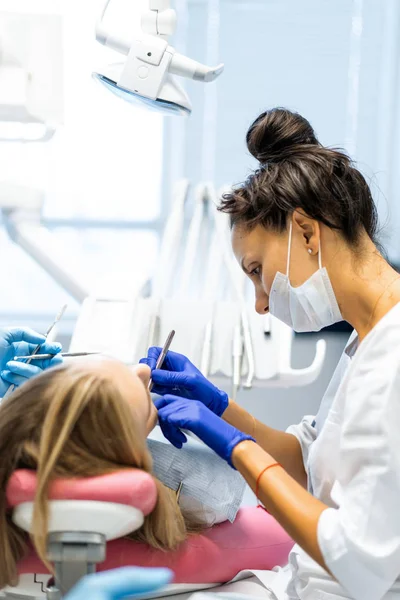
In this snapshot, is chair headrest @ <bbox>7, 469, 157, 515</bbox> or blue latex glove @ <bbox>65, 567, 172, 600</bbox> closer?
blue latex glove @ <bbox>65, 567, 172, 600</bbox>

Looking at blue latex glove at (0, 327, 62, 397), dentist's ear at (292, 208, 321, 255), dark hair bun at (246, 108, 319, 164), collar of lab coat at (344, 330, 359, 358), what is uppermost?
dark hair bun at (246, 108, 319, 164)

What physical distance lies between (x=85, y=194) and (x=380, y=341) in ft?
7.15

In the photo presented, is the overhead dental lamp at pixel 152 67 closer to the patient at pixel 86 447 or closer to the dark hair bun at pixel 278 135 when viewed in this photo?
the dark hair bun at pixel 278 135

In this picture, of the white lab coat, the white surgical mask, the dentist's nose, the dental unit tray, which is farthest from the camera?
the dental unit tray

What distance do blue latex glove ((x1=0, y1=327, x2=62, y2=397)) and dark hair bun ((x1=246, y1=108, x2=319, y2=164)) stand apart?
0.61 meters

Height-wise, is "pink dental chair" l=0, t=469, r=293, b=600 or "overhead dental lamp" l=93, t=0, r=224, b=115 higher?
"overhead dental lamp" l=93, t=0, r=224, b=115

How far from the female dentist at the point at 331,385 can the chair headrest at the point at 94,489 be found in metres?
0.28

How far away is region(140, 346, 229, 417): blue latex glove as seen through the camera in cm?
150

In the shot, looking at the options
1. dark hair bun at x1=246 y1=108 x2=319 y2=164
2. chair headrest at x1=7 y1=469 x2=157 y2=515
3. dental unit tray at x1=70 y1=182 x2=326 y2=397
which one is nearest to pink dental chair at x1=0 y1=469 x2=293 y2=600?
chair headrest at x1=7 y1=469 x2=157 y2=515

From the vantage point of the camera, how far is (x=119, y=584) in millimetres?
870

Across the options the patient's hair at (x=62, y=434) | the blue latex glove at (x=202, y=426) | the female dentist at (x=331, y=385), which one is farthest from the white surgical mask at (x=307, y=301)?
the patient's hair at (x=62, y=434)

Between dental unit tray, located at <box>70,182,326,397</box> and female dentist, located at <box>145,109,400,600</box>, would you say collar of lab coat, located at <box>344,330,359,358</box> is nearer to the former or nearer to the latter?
female dentist, located at <box>145,109,400,600</box>

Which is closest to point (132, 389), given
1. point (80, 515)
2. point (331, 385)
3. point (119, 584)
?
point (80, 515)

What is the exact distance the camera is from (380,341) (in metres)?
1.29
